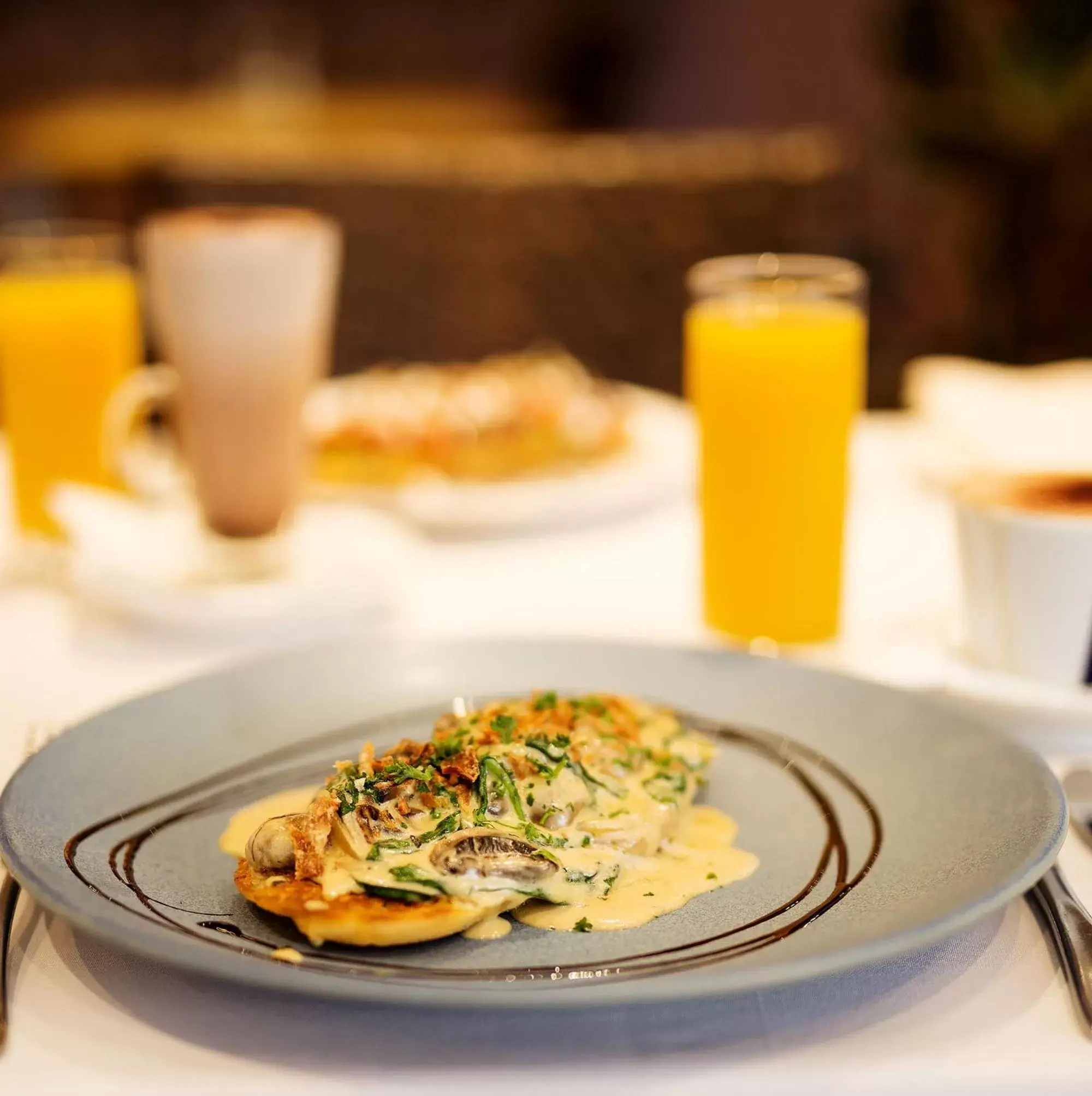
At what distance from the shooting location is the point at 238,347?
5.01 ft

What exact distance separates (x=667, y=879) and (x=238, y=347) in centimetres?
92

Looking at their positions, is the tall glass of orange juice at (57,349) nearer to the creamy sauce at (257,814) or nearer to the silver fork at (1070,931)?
the creamy sauce at (257,814)

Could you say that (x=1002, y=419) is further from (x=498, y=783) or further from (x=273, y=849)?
(x=273, y=849)

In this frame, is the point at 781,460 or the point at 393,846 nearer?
the point at 393,846

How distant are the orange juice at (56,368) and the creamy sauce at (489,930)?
3.78 feet

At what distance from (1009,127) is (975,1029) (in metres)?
4.14

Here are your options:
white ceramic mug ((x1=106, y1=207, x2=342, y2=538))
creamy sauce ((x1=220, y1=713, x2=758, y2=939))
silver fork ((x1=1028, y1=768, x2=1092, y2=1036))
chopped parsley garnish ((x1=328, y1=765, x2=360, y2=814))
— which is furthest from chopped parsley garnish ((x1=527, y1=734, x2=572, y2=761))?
white ceramic mug ((x1=106, y1=207, x2=342, y2=538))

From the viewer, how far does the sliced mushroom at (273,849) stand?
789 millimetres

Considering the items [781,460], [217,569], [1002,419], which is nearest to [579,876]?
[781,460]

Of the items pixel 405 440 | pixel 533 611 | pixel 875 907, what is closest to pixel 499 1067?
pixel 875 907

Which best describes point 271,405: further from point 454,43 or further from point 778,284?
point 454,43

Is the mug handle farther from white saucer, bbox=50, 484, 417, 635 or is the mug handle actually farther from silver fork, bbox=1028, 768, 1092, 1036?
silver fork, bbox=1028, 768, 1092, 1036

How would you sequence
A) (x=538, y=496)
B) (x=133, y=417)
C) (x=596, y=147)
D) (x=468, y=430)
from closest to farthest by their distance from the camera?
(x=133, y=417)
(x=538, y=496)
(x=468, y=430)
(x=596, y=147)

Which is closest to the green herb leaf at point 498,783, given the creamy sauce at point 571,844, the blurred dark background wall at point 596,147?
the creamy sauce at point 571,844
